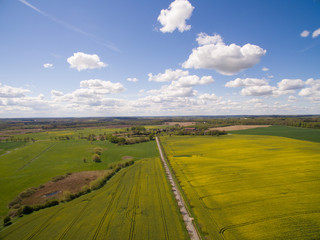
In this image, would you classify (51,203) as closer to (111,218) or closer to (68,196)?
(68,196)

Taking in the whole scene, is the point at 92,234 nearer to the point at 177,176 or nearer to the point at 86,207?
the point at 86,207

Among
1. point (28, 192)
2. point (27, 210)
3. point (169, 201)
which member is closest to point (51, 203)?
point (27, 210)

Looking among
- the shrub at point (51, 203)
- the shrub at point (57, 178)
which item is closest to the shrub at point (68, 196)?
the shrub at point (51, 203)

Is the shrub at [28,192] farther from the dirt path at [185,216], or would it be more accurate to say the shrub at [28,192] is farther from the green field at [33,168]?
the dirt path at [185,216]

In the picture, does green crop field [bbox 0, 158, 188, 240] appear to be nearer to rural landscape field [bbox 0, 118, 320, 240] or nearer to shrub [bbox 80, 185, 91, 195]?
rural landscape field [bbox 0, 118, 320, 240]

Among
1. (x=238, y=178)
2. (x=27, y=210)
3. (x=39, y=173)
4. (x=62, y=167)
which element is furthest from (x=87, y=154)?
(x=238, y=178)
